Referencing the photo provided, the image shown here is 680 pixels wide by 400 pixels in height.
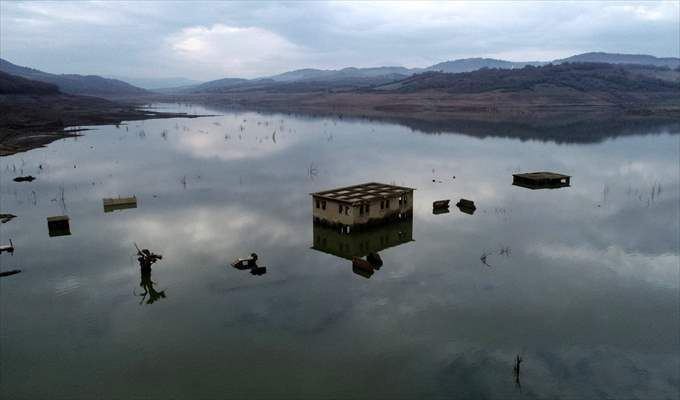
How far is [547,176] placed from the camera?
226ft

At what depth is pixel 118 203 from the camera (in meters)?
55.4

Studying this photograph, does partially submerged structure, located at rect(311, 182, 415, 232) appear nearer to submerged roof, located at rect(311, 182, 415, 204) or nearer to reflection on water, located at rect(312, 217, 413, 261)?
submerged roof, located at rect(311, 182, 415, 204)

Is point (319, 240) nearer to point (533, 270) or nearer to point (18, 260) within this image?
point (533, 270)

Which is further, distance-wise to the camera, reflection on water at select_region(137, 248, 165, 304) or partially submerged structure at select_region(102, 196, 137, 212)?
partially submerged structure at select_region(102, 196, 137, 212)

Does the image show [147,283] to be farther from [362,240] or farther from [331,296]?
[362,240]

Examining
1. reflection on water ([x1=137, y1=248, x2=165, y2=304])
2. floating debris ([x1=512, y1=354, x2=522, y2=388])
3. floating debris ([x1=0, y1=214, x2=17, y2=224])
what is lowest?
floating debris ([x1=512, y1=354, x2=522, y2=388])

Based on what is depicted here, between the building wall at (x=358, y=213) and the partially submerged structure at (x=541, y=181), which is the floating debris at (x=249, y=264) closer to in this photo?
the building wall at (x=358, y=213)

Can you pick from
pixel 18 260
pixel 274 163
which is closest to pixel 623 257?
pixel 18 260

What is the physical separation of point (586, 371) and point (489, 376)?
5.01 m

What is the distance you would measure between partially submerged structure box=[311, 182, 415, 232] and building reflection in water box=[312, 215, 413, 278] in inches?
23.3

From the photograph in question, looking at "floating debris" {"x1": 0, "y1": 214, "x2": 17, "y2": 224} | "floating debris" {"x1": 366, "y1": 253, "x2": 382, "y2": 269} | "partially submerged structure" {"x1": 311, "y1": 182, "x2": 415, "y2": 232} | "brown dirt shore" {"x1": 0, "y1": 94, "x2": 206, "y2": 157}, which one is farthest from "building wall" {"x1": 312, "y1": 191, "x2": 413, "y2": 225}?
"brown dirt shore" {"x1": 0, "y1": 94, "x2": 206, "y2": 157}

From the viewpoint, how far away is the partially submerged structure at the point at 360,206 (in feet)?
146

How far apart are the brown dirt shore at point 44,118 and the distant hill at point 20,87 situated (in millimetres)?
3922

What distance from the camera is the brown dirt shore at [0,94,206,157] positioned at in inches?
4021
